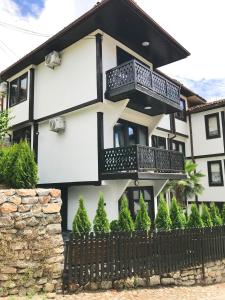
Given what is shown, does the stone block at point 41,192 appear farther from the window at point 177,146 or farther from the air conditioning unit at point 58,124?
the window at point 177,146

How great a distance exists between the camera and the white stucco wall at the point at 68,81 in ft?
35.8

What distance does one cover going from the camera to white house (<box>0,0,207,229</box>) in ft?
33.8

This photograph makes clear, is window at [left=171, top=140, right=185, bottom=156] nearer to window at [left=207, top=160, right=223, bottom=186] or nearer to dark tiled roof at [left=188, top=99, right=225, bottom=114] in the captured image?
window at [left=207, top=160, right=223, bottom=186]

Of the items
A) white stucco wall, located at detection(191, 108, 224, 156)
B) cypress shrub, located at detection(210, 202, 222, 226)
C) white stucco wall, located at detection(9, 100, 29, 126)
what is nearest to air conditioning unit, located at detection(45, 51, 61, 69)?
white stucco wall, located at detection(9, 100, 29, 126)

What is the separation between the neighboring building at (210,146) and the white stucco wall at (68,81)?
9945 millimetres

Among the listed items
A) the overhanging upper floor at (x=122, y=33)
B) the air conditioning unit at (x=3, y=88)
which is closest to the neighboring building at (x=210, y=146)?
the overhanging upper floor at (x=122, y=33)

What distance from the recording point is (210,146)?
1828 centimetres

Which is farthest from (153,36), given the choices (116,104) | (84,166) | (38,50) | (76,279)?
(76,279)

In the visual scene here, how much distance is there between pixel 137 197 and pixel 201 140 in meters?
8.36

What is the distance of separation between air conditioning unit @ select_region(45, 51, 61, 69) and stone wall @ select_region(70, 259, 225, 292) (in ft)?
28.7

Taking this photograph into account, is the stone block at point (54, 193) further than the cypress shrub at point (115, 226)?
No

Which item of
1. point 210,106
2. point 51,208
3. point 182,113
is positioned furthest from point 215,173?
point 51,208

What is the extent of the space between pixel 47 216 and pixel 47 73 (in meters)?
8.20

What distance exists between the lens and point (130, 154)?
10.0 metres
